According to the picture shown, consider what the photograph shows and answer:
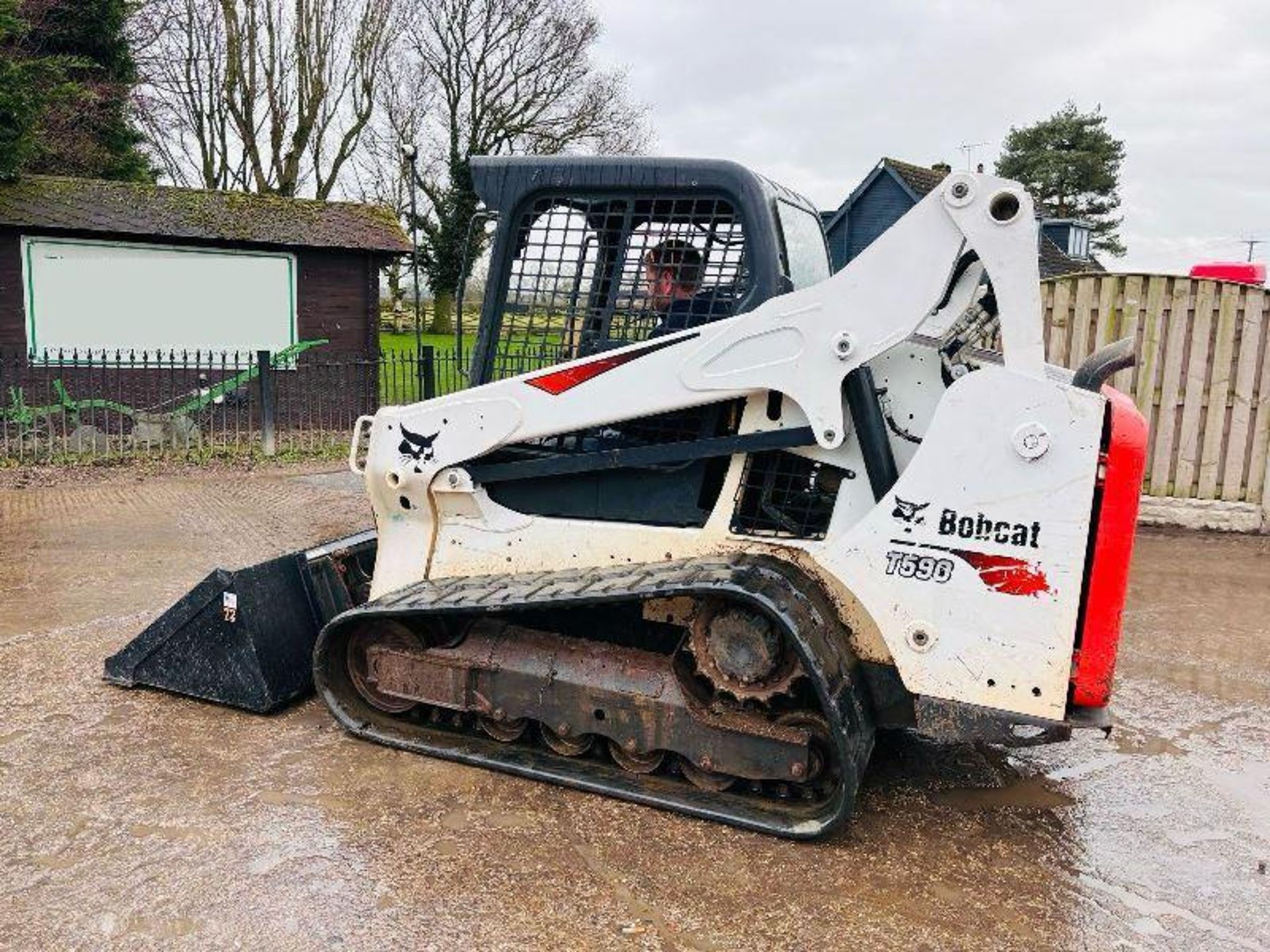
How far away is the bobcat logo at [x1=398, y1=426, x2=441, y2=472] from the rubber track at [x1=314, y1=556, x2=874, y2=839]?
50cm

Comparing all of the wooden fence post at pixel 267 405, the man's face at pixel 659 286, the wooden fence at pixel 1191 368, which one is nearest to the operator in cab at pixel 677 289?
the man's face at pixel 659 286

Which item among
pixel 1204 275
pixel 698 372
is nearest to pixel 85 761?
pixel 698 372

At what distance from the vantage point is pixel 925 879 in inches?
134

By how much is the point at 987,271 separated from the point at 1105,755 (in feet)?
7.36

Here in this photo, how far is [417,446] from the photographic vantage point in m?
4.27

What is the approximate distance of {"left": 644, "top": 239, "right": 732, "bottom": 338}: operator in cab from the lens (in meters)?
3.98

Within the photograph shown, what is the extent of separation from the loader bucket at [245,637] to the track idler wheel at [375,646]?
0.46 m

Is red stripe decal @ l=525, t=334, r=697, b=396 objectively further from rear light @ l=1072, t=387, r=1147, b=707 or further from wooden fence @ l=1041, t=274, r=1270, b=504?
wooden fence @ l=1041, t=274, r=1270, b=504

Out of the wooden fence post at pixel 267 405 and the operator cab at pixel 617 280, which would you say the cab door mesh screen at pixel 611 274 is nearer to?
the operator cab at pixel 617 280

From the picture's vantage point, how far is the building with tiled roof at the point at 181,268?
12875 mm

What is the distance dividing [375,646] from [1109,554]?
268cm

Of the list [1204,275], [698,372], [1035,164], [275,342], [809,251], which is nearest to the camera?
[698,372]

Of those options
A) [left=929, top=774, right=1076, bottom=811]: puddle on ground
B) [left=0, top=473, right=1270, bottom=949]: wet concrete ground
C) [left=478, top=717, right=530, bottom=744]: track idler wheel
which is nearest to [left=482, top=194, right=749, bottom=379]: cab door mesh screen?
[left=478, top=717, right=530, bottom=744]: track idler wheel

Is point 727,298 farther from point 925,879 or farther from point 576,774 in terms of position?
point 925,879
